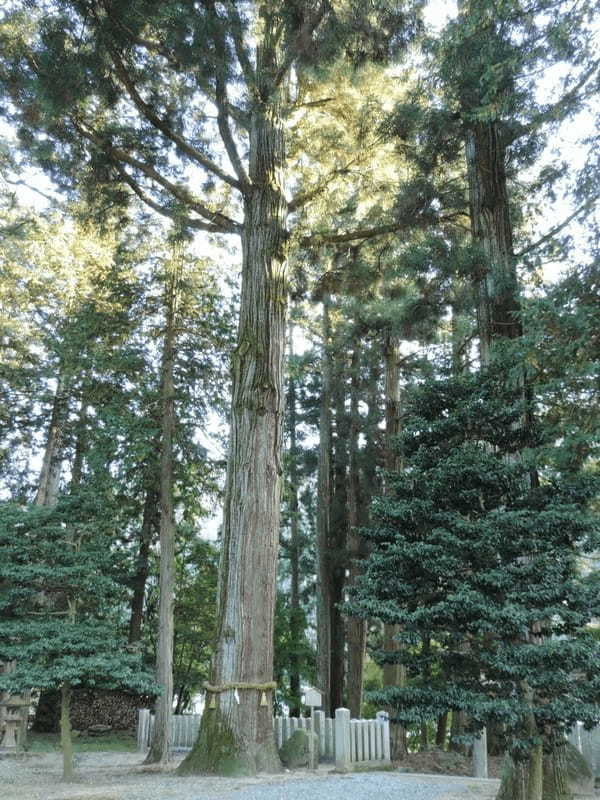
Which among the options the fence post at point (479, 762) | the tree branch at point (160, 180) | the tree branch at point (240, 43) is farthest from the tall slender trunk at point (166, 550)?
the fence post at point (479, 762)

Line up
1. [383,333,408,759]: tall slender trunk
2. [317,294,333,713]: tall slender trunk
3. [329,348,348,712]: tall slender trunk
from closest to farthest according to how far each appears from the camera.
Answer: [383,333,408,759]: tall slender trunk < [317,294,333,713]: tall slender trunk < [329,348,348,712]: tall slender trunk

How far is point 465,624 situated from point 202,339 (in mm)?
8045

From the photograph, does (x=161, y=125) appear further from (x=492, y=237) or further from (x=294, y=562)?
(x=294, y=562)

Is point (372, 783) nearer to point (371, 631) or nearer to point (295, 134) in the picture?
point (295, 134)

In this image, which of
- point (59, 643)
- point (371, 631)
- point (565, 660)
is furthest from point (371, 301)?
point (371, 631)

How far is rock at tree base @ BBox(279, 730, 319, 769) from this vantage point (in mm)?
7793

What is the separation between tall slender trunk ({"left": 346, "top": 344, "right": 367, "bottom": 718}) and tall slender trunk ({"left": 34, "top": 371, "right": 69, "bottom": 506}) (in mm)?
6609

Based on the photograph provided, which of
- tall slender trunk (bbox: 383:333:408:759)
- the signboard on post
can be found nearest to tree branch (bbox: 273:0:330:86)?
tall slender trunk (bbox: 383:333:408:759)

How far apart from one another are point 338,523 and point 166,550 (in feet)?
23.6

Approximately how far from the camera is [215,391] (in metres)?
11.5

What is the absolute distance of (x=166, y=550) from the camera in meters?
10.4

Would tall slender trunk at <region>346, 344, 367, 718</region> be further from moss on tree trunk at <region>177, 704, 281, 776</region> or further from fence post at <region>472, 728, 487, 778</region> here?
moss on tree trunk at <region>177, 704, 281, 776</region>

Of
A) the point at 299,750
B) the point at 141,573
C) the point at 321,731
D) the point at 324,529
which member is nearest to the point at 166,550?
the point at 321,731

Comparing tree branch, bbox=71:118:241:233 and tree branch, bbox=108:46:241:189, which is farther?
tree branch, bbox=71:118:241:233
